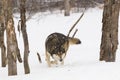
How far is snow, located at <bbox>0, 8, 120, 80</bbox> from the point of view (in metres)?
7.56

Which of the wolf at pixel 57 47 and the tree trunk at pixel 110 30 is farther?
the wolf at pixel 57 47

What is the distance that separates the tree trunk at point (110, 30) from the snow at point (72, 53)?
0.31 m

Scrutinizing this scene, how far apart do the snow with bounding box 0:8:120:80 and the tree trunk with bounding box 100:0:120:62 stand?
0.31m

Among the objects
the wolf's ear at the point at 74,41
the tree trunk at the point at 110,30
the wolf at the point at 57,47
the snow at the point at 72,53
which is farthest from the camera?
the wolf's ear at the point at 74,41

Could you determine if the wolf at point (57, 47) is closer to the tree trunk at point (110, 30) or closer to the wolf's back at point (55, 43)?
the wolf's back at point (55, 43)

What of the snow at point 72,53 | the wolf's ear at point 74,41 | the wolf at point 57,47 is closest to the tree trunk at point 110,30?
the snow at point 72,53

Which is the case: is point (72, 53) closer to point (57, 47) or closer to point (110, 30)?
point (57, 47)

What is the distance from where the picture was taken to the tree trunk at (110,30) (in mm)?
9453

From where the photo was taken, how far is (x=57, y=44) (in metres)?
10.1

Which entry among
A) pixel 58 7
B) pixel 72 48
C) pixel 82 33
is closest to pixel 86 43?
pixel 72 48

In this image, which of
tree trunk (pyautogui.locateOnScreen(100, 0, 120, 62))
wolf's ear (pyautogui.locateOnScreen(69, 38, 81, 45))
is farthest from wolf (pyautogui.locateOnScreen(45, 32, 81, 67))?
tree trunk (pyautogui.locateOnScreen(100, 0, 120, 62))

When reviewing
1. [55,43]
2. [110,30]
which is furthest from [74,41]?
[110,30]

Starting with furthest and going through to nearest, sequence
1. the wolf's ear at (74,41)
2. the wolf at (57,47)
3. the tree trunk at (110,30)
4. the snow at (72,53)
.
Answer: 1. the wolf's ear at (74,41)
2. the wolf at (57,47)
3. the tree trunk at (110,30)
4. the snow at (72,53)

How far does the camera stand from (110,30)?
966 centimetres
